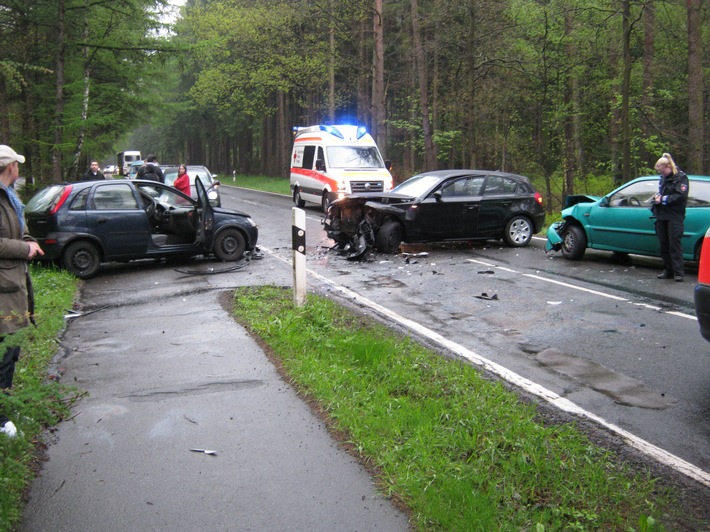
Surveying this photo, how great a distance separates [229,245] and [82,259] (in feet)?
8.97

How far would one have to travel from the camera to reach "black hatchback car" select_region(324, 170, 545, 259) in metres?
13.4

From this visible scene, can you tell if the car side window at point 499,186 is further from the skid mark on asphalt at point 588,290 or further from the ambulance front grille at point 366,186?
the ambulance front grille at point 366,186

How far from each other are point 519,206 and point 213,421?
11.0 meters

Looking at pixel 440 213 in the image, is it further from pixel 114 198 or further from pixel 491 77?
pixel 491 77

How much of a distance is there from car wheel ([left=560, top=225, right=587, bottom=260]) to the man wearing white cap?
403 inches

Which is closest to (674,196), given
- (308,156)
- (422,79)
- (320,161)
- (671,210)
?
(671,210)

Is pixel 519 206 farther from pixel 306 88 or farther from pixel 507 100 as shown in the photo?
pixel 306 88

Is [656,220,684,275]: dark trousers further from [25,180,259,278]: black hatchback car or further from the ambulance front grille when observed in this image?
the ambulance front grille

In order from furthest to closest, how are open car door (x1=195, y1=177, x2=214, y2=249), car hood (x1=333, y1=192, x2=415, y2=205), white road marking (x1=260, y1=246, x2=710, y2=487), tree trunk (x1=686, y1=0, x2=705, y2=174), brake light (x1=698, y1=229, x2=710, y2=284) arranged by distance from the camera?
tree trunk (x1=686, y1=0, x2=705, y2=174)
car hood (x1=333, y1=192, x2=415, y2=205)
open car door (x1=195, y1=177, x2=214, y2=249)
brake light (x1=698, y1=229, x2=710, y2=284)
white road marking (x1=260, y1=246, x2=710, y2=487)

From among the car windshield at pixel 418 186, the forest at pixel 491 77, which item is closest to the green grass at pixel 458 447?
the car windshield at pixel 418 186

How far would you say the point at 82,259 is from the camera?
37.1 ft

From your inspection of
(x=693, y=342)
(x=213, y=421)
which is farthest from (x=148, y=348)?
(x=693, y=342)

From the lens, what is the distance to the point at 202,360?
6332mm

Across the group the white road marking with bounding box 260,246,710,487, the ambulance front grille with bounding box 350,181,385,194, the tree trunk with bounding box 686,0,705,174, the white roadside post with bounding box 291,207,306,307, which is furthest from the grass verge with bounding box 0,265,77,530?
the ambulance front grille with bounding box 350,181,385,194
